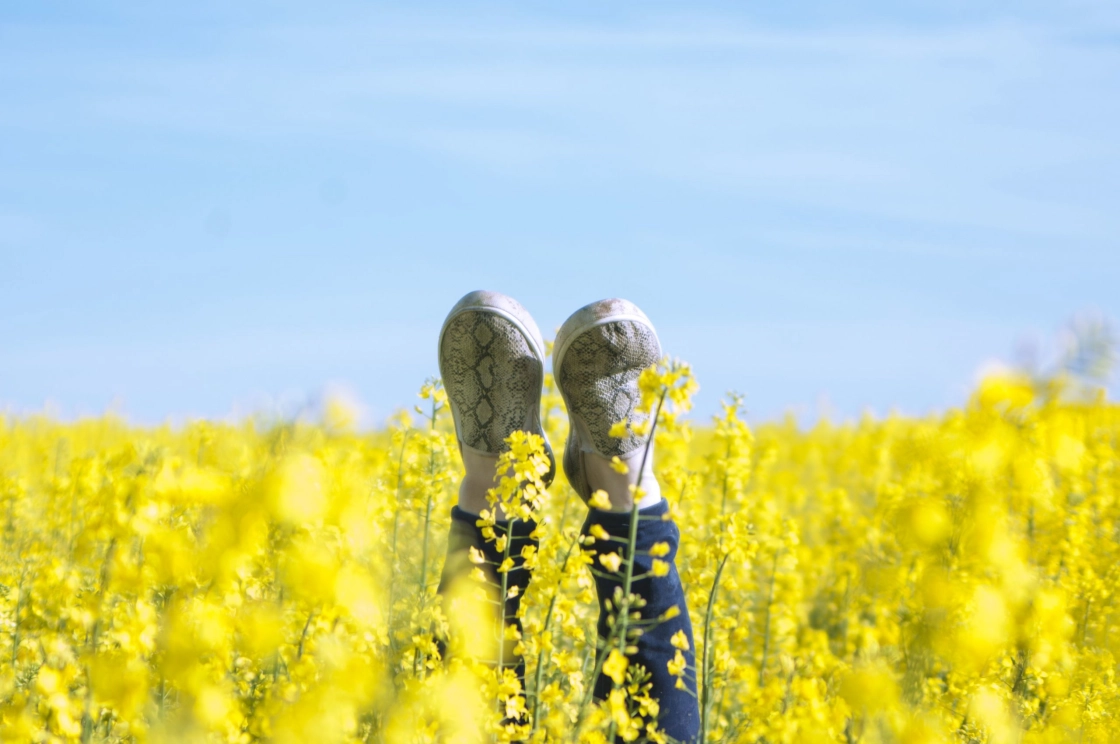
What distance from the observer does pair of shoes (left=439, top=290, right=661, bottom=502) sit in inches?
111

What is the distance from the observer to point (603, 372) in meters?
2.86

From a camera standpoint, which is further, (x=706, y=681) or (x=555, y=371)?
(x=555, y=371)

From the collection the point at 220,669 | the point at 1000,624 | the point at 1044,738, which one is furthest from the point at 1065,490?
the point at 220,669

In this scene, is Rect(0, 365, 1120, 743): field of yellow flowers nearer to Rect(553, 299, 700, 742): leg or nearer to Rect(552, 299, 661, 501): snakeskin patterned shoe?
Rect(553, 299, 700, 742): leg

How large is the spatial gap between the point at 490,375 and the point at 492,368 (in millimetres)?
22

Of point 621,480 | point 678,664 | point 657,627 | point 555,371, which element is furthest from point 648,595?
point 555,371

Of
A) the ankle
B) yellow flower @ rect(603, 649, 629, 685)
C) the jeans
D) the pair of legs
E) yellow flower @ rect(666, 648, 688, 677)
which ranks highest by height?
the pair of legs

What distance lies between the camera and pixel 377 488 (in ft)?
10.8

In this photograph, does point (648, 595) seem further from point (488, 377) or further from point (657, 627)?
point (488, 377)

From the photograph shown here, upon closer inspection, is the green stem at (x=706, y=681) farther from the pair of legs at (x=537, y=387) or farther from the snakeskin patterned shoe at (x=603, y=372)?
the snakeskin patterned shoe at (x=603, y=372)

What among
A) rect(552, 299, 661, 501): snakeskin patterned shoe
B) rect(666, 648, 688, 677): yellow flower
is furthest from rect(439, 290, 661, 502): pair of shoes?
rect(666, 648, 688, 677): yellow flower

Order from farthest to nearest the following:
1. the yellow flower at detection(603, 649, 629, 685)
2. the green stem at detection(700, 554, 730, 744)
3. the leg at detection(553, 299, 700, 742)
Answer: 1. the leg at detection(553, 299, 700, 742)
2. the green stem at detection(700, 554, 730, 744)
3. the yellow flower at detection(603, 649, 629, 685)

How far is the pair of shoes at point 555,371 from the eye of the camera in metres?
2.83

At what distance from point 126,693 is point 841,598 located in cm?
386
